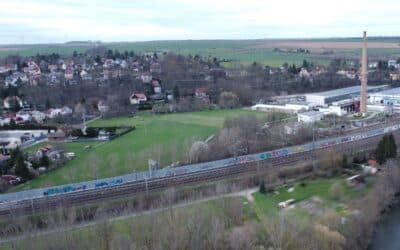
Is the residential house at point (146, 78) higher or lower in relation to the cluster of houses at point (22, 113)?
higher

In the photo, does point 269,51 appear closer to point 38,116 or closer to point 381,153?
point 38,116

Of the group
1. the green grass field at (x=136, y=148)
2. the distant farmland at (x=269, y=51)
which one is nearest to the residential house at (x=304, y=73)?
the distant farmland at (x=269, y=51)

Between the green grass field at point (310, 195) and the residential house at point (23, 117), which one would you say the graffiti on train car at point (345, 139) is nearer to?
the green grass field at point (310, 195)

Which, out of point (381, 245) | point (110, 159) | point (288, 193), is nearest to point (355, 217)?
point (381, 245)

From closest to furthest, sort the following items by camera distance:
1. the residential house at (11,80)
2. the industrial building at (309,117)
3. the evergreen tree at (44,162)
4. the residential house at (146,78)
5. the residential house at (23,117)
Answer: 1. the evergreen tree at (44,162)
2. the industrial building at (309,117)
3. the residential house at (23,117)
4. the residential house at (11,80)
5. the residential house at (146,78)

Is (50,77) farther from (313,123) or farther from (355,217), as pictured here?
(355,217)
